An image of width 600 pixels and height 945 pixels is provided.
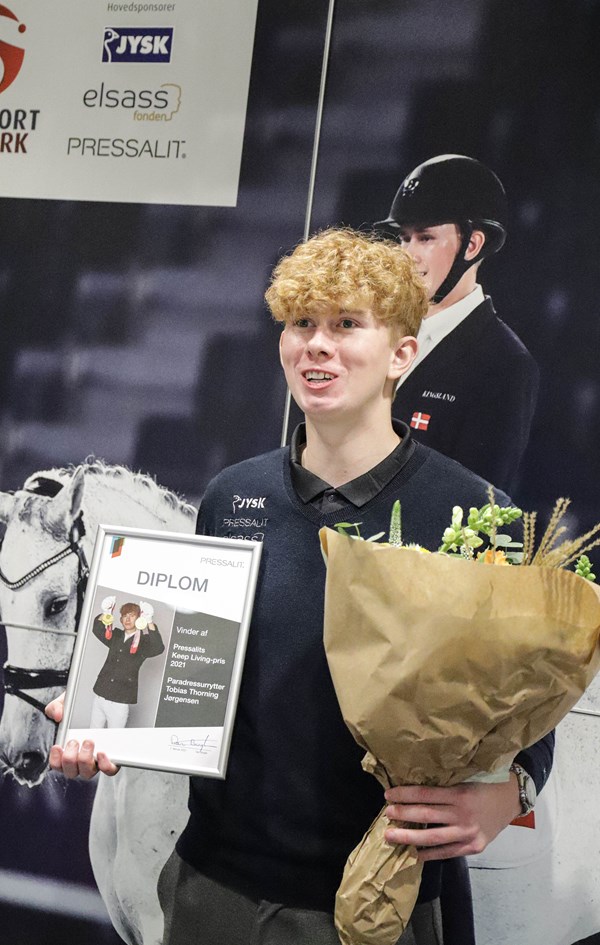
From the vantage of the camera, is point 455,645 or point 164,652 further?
point 164,652

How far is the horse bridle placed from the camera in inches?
111

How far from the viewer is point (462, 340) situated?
2.50 meters

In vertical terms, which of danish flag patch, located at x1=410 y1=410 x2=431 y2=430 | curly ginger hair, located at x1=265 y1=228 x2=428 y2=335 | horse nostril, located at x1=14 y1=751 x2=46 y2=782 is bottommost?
horse nostril, located at x1=14 y1=751 x2=46 y2=782

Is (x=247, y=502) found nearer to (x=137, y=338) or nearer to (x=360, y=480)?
(x=360, y=480)

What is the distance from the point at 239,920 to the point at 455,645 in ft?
2.43

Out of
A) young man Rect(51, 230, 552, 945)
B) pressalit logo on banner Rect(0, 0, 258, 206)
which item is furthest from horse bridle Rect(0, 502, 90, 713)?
young man Rect(51, 230, 552, 945)

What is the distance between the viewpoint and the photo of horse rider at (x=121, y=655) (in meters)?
1.73

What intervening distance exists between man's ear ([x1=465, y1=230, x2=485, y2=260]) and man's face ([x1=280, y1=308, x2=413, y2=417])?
2.94ft

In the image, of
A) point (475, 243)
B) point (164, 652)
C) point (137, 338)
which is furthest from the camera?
Result: point (137, 338)

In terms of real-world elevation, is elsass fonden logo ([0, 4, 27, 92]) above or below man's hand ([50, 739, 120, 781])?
above

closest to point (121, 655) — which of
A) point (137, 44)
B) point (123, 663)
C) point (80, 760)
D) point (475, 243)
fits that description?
point (123, 663)

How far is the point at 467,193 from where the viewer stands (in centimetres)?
251

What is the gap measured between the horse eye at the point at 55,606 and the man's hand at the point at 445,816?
1677mm
